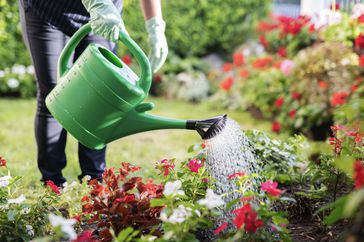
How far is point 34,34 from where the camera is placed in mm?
2316

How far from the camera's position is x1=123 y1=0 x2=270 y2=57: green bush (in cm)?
630

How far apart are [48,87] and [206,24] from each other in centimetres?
440

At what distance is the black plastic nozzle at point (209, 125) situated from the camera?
1812mm

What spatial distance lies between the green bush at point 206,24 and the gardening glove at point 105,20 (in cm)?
408

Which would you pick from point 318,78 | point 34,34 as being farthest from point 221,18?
point 34,34

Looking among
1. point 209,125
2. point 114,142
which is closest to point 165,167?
point 209,125

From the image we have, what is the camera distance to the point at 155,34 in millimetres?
2361

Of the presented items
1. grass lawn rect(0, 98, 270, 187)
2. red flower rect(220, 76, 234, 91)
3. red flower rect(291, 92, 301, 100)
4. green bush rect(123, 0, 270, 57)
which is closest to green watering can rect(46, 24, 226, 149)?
grass lawn rect(0, 98, 270, 187)

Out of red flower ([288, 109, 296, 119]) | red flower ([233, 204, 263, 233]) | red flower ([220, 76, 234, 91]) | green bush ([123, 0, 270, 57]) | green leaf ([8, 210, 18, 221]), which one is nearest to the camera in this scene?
red flower ([233, 204, 263, 233])

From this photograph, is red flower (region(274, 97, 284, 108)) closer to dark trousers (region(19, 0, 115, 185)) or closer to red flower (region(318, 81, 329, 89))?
red flower (region(318, 81, 329, 89))

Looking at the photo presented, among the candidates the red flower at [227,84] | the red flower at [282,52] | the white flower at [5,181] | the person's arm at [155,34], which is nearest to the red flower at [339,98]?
the red flower at [282,52]

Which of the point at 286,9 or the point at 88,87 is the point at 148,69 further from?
the point at 286,9

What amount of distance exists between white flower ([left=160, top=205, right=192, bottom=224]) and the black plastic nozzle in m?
0.36

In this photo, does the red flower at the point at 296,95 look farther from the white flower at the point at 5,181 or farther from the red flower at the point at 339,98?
the white flower at the point at 5,181
